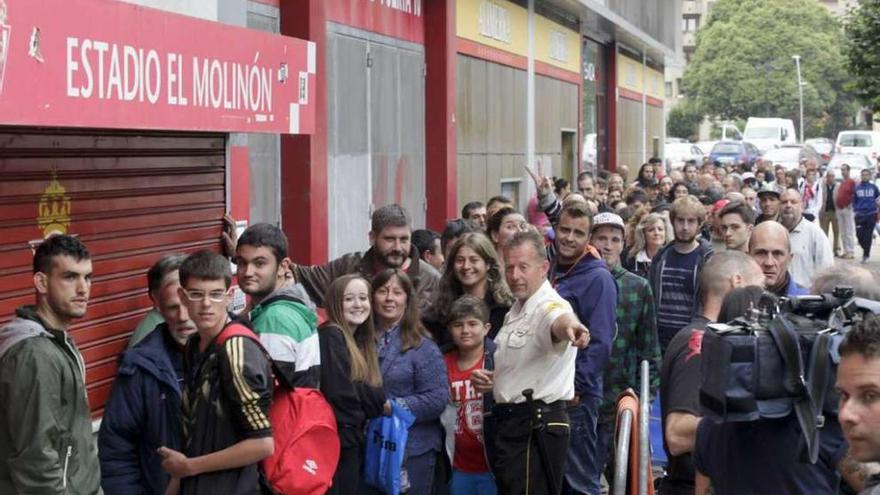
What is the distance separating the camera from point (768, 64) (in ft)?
305

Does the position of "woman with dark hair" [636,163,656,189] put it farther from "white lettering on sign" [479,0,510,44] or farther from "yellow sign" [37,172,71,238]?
"yellow sign" [37,172,71,238]

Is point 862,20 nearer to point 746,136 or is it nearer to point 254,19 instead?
point 254,19

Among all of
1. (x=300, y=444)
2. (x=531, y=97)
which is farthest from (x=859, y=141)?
(x=300, y=444)

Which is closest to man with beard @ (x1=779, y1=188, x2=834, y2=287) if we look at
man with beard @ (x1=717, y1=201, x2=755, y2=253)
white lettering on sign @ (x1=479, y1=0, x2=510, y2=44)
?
man with beard @ (x1=717, y1=201, x2=755, y2=253)

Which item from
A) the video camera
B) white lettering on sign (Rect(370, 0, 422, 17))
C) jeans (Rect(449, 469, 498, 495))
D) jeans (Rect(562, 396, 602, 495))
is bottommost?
jeans (Rect(449, 469, 498, 495))

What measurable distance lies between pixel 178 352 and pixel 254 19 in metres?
5.45

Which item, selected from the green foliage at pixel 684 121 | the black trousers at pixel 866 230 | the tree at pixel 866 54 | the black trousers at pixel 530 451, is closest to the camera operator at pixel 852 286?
the black trousers at pixel 530 451

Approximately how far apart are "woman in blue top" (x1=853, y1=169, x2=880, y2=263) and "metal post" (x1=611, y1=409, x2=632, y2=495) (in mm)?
24458

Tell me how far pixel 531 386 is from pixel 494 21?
1283 cm

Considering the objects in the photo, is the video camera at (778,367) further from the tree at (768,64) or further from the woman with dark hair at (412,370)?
the tree at (768,64)

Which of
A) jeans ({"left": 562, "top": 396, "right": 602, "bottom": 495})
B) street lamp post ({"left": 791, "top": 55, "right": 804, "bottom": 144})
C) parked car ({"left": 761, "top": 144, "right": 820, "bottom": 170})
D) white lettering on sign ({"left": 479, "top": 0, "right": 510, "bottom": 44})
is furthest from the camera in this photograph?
street lamp post ({"left": 791, "top": 55, "right": 804, "bottom": 144})

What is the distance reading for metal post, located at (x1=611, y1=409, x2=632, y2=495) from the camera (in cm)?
666

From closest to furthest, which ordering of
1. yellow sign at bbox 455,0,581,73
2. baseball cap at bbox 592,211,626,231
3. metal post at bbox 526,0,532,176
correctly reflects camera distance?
baseball cap at bbox 592,211,626,231, yellow sign at bbox 455,0,581,73, metal post at bbox 526,0,532,176

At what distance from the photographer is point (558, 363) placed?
790cm
